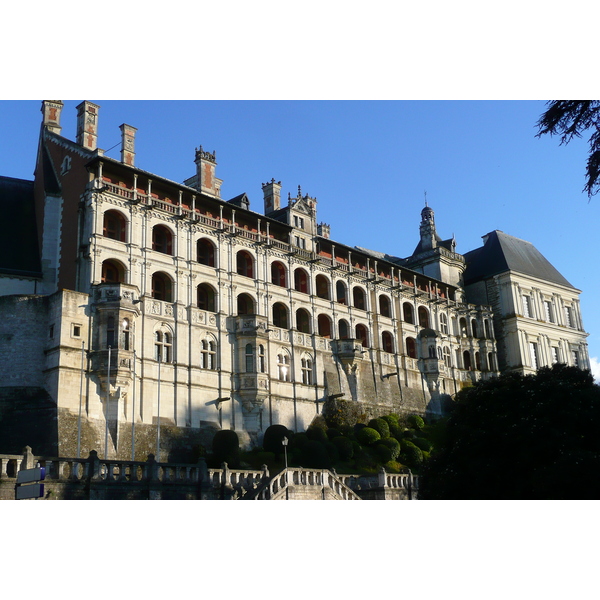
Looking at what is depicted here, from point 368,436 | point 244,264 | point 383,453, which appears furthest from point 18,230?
point 383,453

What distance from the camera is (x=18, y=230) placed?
1763 inches

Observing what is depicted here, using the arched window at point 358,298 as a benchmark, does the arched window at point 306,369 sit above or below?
below

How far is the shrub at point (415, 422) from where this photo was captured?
52.9m

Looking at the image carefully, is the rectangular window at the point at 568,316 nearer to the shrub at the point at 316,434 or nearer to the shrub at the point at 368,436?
the shrub at the point at 368,436

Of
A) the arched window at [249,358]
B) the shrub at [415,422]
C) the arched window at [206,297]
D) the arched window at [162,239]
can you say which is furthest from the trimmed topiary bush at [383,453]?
the arched window at [162,239]

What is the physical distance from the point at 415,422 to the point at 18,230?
Answer: 29.6 m

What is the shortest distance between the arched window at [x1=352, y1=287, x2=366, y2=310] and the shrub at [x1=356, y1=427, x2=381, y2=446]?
12752mm

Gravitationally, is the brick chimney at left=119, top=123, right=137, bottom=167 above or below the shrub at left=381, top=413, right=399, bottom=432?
above

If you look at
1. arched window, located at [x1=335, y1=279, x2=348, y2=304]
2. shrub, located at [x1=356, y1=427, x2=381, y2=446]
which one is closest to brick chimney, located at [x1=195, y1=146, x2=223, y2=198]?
arched window, located at [x1=335, y1=279, x2=348, y2=304]

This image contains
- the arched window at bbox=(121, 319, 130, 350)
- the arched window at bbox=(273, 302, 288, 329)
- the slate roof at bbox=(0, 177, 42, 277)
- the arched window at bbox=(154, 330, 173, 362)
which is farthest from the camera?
the arched window at bbox=(273, 302, 288, 329)

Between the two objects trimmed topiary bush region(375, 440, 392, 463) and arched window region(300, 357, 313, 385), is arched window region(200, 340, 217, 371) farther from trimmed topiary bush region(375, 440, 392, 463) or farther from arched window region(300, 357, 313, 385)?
trimmed topiary bush region(375, 440, 392, 463)

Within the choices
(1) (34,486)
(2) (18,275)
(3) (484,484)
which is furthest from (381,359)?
(1) (34,486)

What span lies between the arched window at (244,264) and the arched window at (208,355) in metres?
6.42

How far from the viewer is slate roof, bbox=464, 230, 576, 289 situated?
71.8 metres
